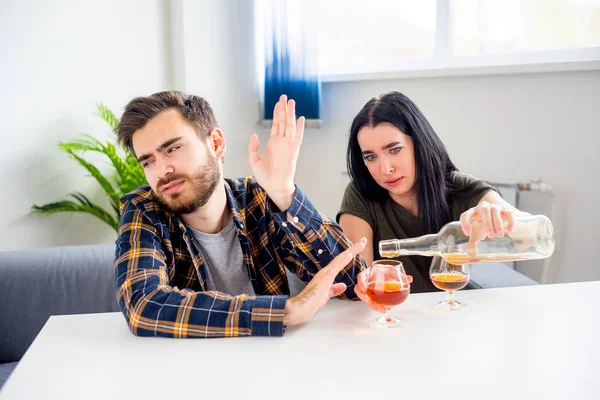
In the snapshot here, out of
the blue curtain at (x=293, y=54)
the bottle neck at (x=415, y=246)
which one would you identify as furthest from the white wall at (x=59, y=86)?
Answer: the bottle neck at (x=415, y=246)

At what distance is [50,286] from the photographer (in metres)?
1.97

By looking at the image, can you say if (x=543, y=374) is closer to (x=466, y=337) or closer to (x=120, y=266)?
(x=466, y=337)

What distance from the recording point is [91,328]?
48.5 inches

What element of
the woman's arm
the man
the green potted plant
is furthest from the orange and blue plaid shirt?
the green potted plant

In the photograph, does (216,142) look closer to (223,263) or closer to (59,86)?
(223,263)

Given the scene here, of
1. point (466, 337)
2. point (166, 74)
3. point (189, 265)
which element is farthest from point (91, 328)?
point (166, 74)

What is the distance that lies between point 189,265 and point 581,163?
2143mm

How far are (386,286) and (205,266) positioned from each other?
0.56 m

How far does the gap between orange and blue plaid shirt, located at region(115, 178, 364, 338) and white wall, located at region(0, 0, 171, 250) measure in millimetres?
1680

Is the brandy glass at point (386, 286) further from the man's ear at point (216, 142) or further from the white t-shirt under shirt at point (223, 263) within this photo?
the man's ear at point (216, 142)

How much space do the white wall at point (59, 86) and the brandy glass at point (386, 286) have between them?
2.34 m

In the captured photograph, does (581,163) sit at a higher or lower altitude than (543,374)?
higher

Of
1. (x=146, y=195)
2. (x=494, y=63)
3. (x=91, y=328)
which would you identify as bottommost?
(x=91, y=328)

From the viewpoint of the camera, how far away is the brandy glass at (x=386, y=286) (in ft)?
3.86
